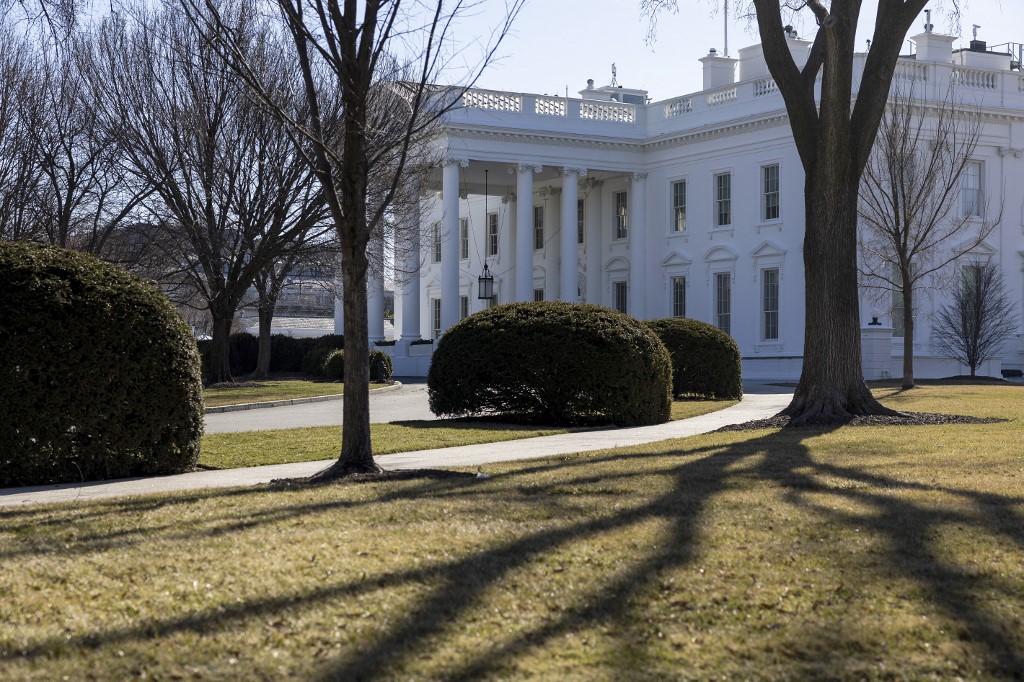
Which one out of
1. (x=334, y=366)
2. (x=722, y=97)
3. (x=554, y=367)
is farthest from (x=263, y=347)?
(x=554, y=367)

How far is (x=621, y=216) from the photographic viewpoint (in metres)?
49.8

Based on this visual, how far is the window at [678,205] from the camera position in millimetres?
46781

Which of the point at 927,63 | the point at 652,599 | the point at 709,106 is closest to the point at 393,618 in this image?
the point at 652,599

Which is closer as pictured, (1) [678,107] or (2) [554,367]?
(2) [554,367]

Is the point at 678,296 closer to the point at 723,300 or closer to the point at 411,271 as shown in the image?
the point at 723,300

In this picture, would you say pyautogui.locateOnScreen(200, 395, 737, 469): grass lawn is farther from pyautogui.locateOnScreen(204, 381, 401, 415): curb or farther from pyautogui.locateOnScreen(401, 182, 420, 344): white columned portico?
pyautogui.locateOnScreen(401, 182, 420, 344): white columned portico

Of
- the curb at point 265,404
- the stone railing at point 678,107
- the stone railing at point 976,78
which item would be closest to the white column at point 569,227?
the stone railing at point 678,107

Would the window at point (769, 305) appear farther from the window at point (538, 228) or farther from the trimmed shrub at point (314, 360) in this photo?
the trimmed shrub at point (314, 360)

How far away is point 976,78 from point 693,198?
34.8 feet

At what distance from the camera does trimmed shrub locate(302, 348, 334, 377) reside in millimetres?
41000

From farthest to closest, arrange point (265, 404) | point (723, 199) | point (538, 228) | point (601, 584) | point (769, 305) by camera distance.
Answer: point (538, 228)
point (723, 199)
point (769, 305)
point (265, 404)
point (601, 584)

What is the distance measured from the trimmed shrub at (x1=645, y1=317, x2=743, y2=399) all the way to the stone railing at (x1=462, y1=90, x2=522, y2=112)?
2082 centimetres

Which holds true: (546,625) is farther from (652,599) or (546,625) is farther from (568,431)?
(568,431)

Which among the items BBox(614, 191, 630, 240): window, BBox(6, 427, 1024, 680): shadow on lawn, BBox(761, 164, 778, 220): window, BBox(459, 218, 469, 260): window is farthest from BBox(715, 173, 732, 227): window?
BBox(6, 427, 1024, 680): shadow on lawn
